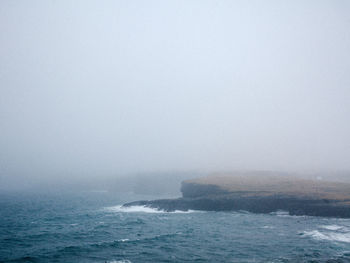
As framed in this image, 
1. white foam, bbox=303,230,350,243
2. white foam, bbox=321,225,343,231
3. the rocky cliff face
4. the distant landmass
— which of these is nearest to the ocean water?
white foam, bbox=303,230,350,243

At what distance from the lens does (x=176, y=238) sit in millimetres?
40938

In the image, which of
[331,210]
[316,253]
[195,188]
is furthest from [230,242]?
[195,188]

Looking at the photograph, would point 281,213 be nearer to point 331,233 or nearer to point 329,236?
point 331,233

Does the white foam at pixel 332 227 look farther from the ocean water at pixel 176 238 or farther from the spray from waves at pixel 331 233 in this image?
the ocean water at pixel 176 238

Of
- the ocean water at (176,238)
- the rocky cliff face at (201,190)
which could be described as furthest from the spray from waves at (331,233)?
the rocky cliff face at (201,190)

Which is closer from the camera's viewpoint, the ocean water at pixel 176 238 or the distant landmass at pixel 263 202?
the ocean water at pixel 176 238

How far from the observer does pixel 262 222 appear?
171 ft

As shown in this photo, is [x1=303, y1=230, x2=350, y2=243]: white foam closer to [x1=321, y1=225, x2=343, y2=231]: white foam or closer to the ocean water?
the ocean water

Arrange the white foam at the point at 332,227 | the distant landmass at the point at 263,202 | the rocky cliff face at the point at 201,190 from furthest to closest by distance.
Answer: the rocky cliff face at the point at 201,190 → the distant landmass at the point at 263,202 → the white foam at the point at 332,227

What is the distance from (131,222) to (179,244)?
19123mm

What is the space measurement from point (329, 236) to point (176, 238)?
77.3 ft

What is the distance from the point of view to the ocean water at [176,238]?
31.9 meters

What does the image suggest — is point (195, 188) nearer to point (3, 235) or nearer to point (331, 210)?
point (331, 210)

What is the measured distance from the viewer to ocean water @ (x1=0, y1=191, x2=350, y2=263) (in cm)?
3189
